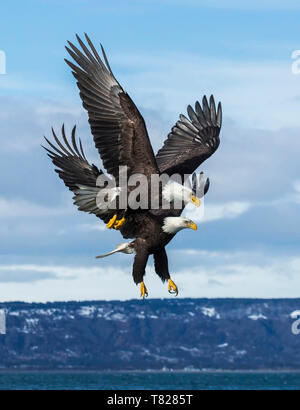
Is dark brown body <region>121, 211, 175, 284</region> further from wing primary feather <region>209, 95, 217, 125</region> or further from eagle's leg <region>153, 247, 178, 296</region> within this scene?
wing primary feather <region>209, 95, 217, 125</region>

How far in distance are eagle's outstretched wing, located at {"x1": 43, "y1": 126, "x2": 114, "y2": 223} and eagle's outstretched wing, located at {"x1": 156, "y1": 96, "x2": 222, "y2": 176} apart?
7.86 feet

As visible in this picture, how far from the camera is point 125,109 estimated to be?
15.4 meters

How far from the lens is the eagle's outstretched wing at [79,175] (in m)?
15.2

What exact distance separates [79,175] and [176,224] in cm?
169

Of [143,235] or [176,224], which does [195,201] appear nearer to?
[176,224]

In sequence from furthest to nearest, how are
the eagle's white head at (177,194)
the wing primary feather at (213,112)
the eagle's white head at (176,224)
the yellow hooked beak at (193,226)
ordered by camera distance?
the wing primary feather at (213,112)
the eagle's white head at (176,224)
the yellow hooked beak at (193,226)
the eagle's white head at (177,194)

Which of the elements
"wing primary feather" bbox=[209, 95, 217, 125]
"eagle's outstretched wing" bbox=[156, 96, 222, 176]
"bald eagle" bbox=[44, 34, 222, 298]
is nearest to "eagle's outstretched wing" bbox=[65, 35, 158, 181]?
"bald eagle" bbox=[44, 34, 222, 298]

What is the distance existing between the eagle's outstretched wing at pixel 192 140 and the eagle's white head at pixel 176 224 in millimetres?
3144

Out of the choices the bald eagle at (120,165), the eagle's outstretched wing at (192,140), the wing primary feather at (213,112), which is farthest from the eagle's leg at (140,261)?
the wing primary feather at (213,112)

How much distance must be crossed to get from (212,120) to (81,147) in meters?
3.97

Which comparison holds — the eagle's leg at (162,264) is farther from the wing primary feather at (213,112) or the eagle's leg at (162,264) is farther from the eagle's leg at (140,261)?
the wing primary feather at (213,112)

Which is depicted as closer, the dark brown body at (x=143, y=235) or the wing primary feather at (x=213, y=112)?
the dark brown body at (x=143, y=235)
